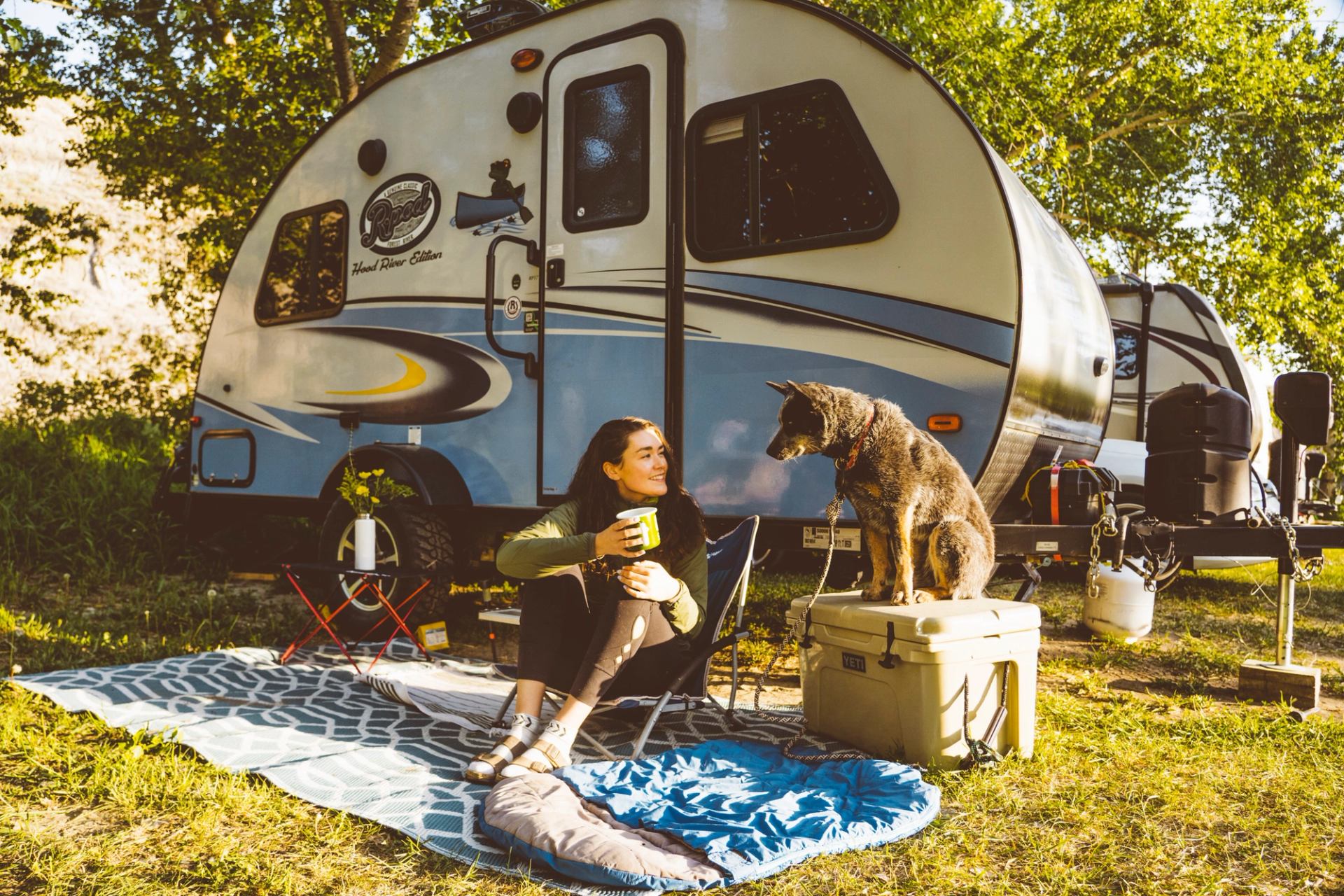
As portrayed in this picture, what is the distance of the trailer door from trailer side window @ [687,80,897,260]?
18 centimetres

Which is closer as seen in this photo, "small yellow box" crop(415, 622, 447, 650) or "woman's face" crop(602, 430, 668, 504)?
"woman's face" crop(602, 430, 668, 504)

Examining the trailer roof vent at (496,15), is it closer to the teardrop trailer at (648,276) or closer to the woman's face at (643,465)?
the teardrop trailer at (648,276)

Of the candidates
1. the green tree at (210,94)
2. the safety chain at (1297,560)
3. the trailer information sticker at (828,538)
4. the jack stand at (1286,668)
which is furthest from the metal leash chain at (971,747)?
the green tree at (210,94)

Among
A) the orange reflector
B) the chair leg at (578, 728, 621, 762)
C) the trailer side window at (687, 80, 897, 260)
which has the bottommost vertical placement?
the chair leg at (578, 728, 621, 762)

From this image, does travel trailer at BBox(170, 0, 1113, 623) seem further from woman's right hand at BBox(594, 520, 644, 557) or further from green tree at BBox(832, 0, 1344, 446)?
green tree at BBox(832, 0, 1344, 446)

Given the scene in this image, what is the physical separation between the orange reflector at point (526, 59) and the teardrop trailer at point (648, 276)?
1 centimetres

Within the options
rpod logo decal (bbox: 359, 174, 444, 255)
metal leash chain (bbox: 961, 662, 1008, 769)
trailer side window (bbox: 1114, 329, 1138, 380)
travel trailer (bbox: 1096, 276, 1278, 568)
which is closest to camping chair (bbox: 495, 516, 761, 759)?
metal leash chain (bbox: 961, 662, 1008, 769)

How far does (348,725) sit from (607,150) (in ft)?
8.75

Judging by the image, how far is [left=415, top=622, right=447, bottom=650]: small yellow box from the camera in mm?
4953

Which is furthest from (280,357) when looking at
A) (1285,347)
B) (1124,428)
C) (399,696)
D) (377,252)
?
(1285,347)

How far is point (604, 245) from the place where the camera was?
4.55 meters

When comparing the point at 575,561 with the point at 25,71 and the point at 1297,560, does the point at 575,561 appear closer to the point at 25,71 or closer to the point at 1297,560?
the point at 1297,560

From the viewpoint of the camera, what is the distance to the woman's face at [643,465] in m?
3.30

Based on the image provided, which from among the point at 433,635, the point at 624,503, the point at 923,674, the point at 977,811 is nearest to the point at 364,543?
the point at 433,635
